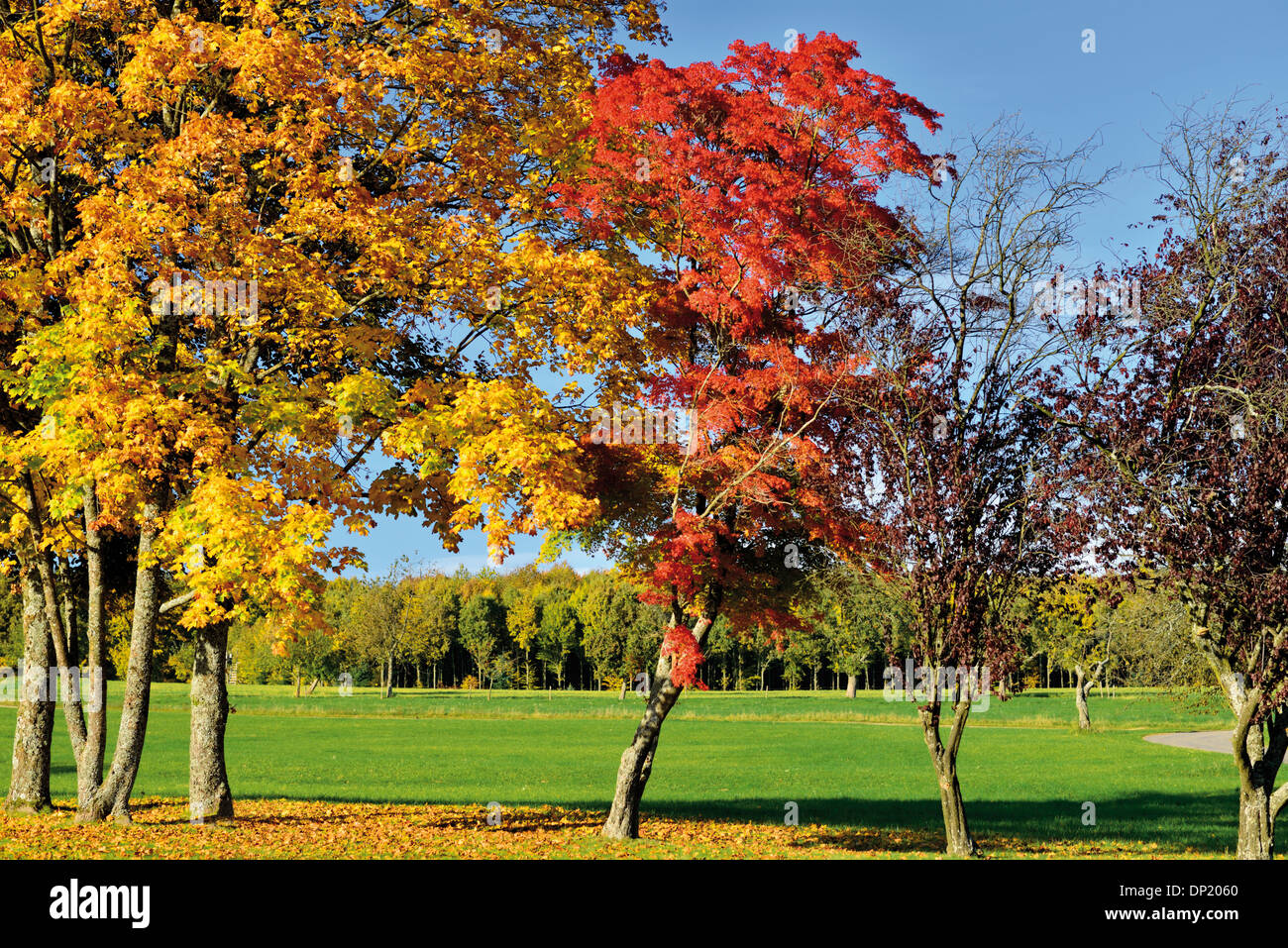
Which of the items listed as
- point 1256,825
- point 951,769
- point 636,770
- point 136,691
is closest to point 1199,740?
point 1256,825

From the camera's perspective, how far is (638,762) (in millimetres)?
16125

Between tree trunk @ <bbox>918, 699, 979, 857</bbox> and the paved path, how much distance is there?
3135 cm

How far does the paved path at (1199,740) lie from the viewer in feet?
141

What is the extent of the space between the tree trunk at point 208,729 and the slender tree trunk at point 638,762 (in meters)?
6.03

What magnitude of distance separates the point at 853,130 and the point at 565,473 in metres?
7.24

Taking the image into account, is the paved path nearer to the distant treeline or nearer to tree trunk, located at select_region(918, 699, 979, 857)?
the distant treeline

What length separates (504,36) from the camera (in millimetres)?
15305

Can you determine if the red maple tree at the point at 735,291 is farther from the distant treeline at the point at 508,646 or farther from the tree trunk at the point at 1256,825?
the distant treeline at the point at 508,646

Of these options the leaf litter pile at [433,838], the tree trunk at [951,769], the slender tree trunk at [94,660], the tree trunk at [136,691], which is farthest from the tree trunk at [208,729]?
the tree trunk at [951,769]

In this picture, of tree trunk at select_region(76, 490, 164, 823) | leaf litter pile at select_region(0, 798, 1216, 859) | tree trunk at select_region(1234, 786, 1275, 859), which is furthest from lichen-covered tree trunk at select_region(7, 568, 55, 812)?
tree trunk at select_region(1234, 786, 1275, 859)

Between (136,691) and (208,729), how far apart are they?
3.94 feet

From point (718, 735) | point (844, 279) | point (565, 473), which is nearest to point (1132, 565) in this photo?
point (844, 279)

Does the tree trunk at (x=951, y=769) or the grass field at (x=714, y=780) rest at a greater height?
the tree trunk at (x=951, y=769)

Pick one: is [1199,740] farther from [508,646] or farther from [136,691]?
[508,646]
